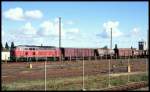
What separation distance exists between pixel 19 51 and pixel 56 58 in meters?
10.7

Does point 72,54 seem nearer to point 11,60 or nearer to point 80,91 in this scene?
point 11,60

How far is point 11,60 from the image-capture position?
219ft

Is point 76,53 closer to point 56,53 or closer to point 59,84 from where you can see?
point 56,53

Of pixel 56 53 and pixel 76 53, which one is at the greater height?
pixel 56 53

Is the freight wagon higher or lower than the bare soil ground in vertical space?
higher

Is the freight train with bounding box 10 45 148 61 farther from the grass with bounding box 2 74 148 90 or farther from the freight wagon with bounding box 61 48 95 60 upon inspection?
the grass with bounding box 2 74 148 90

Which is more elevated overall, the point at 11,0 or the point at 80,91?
the point at 11,0

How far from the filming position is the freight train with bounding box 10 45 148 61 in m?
65.0

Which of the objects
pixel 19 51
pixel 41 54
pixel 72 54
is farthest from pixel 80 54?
pixel 19 51

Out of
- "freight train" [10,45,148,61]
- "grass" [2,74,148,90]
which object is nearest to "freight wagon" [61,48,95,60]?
"freight train" [10,45,148,61]

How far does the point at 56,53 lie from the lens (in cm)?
7281

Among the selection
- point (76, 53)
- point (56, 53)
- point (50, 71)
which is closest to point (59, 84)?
point (50, 71)

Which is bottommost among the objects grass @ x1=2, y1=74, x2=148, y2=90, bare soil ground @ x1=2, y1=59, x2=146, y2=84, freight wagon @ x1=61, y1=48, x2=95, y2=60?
bare soil ground @ x1=2, y1=59, x2=146, y2=84

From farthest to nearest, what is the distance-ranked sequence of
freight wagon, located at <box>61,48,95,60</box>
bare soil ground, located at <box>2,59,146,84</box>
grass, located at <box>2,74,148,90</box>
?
freight wagon, located at <box>61,48,95,60</box>, bare soil ground, located at <box>2,59,146,84</box>, grass, located at <box>2,74,148,90</box>
